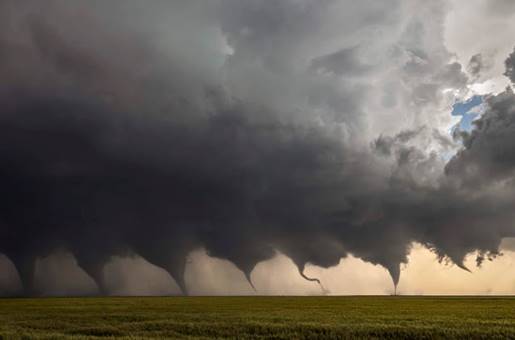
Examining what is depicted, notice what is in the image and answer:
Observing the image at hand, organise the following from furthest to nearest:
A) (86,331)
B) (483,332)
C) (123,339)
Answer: (86,331) → (483,332) → (123,339)

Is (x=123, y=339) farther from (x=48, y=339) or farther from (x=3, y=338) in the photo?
(x=3, y=338)

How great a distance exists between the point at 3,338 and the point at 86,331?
626 centimetres

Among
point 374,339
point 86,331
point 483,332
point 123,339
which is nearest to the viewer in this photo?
point 123,339

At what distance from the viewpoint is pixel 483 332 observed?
83.4 ft

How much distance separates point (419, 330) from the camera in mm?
26969

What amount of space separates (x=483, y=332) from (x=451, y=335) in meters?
2.51

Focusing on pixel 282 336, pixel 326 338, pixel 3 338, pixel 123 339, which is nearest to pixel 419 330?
pixel 326 338

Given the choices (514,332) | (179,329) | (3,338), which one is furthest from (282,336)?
(3,338)

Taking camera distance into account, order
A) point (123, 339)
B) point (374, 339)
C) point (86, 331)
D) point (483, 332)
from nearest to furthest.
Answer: point (123, 339) < point (374, 339) < point (483, 332) < point (86, 331)

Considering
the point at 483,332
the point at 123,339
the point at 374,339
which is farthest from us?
the point at 483,332

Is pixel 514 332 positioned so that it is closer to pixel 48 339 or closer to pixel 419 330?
pixel 419 330

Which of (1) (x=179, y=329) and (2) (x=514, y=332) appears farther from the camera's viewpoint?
(1) (x=179, y=329)

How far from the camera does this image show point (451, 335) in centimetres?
2456

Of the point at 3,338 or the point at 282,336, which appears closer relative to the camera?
the point at 3,338
